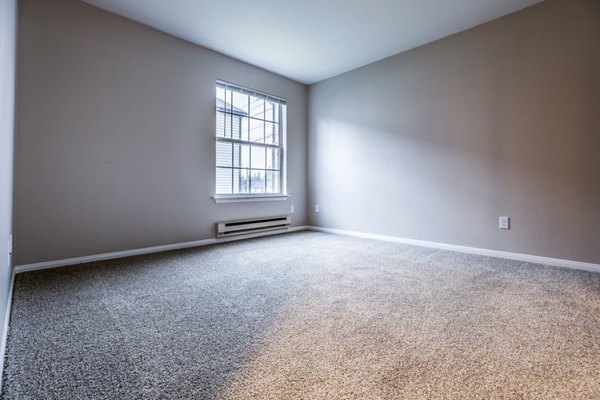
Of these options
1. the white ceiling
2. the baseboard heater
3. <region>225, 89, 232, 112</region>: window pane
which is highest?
the white ceiling

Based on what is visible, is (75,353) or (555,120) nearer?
(75,353)

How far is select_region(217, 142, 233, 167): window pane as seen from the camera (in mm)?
3702

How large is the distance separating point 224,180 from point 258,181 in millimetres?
576

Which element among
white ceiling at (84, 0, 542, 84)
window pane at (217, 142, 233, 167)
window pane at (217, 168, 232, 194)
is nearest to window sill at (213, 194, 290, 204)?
window pane at (217, 168, 232, 194)

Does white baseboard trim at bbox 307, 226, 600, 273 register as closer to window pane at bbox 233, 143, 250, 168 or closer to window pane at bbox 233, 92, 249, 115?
window pane at bbox 233, 143, 250, 168

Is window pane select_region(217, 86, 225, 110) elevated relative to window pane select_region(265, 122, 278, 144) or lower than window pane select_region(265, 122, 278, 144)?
elevated

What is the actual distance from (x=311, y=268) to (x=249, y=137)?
2323 millimetres

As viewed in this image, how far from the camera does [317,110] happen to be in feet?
15.3

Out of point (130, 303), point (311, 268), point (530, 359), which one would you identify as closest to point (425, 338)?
point (530, 359)

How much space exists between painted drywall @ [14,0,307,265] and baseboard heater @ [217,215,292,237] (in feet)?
0.42

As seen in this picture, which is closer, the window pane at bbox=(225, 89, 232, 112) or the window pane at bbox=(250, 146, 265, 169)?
the window pane at bbox=(225, 89, 232, 112)

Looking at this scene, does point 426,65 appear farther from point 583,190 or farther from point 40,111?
point 40,111

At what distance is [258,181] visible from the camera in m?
4.18

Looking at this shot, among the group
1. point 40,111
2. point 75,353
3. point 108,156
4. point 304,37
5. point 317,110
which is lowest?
point 75,353
